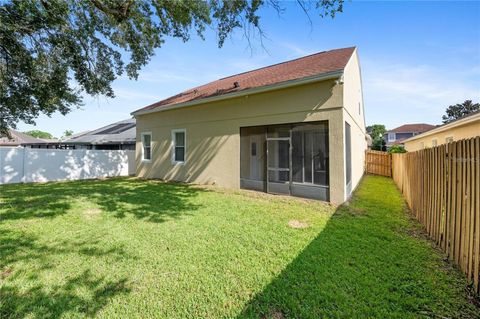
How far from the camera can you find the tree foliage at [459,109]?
50188 millimetres

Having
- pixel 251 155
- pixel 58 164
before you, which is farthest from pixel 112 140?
pixel 251 155

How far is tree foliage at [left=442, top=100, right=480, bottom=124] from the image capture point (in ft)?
165

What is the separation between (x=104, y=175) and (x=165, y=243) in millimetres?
13500

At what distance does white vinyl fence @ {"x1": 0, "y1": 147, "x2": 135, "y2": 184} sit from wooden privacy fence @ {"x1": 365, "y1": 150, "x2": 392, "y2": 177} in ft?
58.7

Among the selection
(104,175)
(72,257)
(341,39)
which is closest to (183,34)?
(341,39)

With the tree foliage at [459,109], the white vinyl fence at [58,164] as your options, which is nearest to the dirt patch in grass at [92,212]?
the white vinyl fence at [58,164]

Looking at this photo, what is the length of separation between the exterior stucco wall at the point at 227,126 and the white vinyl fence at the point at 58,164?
2276 millimetres

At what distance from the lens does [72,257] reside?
384 cm

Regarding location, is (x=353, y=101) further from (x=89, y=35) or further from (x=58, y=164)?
(x=58, y=164)

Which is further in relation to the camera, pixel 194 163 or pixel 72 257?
pixel 194 163

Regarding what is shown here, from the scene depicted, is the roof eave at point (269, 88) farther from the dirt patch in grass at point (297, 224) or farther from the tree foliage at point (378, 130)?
the tree foliage at point (378, 130)

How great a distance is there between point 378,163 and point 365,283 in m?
16.3

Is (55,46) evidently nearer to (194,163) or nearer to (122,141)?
(194,163)

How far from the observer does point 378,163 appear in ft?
55.8
